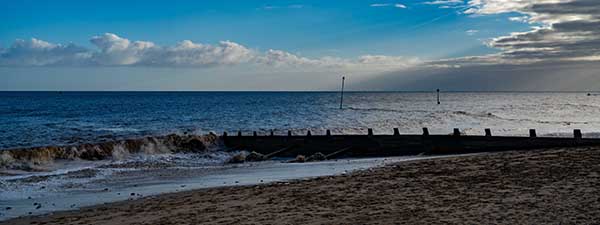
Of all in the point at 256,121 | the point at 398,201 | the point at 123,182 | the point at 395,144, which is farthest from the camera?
the point at 256,121

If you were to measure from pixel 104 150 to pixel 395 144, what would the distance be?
498 inches

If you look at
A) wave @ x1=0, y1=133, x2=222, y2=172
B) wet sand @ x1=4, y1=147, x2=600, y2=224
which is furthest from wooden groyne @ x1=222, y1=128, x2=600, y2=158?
wet sand @ x1=4, y1=147, x2=600, y2=224

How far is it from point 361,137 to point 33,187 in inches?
586

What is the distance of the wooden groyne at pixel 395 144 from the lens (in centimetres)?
2269

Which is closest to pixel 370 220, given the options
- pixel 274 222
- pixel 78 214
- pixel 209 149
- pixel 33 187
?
pixel 274 222

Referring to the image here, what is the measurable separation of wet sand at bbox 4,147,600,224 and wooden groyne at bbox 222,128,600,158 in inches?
274

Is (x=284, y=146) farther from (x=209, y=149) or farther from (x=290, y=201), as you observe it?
(x=290, y=201)

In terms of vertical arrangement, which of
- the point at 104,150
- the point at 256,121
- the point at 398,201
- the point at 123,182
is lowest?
the point at 256,121

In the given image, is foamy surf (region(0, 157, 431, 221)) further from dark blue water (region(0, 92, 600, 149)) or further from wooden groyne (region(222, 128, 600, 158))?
dark blue water (region(0, 92, 600, 149))

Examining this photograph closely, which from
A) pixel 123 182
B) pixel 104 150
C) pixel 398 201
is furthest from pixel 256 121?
pixel 398 201

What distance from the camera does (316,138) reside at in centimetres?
2794

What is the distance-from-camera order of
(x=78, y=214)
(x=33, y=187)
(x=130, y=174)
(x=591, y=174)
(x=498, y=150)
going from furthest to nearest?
(x=498, y=150) < (x=130, y=174) < (x=33, y=187) < (x=591, y=174) < (x=78, y=214)

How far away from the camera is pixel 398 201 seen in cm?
1122

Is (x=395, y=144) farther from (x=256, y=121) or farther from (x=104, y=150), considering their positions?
(x=256, y=121)
